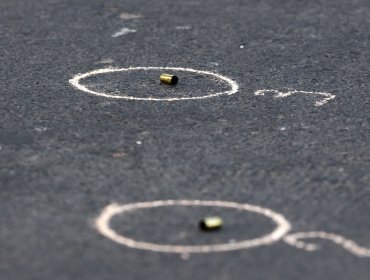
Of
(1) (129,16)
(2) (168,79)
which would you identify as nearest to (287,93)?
(2) (168,79)

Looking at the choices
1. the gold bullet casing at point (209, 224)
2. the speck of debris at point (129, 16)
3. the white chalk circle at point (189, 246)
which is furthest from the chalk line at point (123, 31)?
the gold bullet casing at point (209, 224)

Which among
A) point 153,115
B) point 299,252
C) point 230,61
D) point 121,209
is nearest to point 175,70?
point 230,61

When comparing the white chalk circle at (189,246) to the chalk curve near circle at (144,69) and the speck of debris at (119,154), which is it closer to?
the speck of debris at (119,154)

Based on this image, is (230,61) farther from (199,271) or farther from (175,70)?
(199,271)

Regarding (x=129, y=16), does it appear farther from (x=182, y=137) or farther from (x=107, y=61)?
(x=182, y=137)

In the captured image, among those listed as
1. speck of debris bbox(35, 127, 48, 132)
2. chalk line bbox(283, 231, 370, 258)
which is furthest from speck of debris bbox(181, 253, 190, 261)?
speck of debris bbox(35, 127, 48, 132)

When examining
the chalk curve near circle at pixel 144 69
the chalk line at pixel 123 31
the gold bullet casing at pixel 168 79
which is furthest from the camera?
the chalk line at pixel 123 31

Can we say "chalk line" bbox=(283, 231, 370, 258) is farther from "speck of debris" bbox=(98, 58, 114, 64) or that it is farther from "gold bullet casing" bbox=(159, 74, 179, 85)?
"speck of debris" bbox=(98, 58, 114, 64)

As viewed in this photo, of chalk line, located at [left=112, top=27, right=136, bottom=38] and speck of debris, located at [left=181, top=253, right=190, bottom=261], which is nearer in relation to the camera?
speck of debris, located at [left=181, top=253, right=190, bottom=261]
